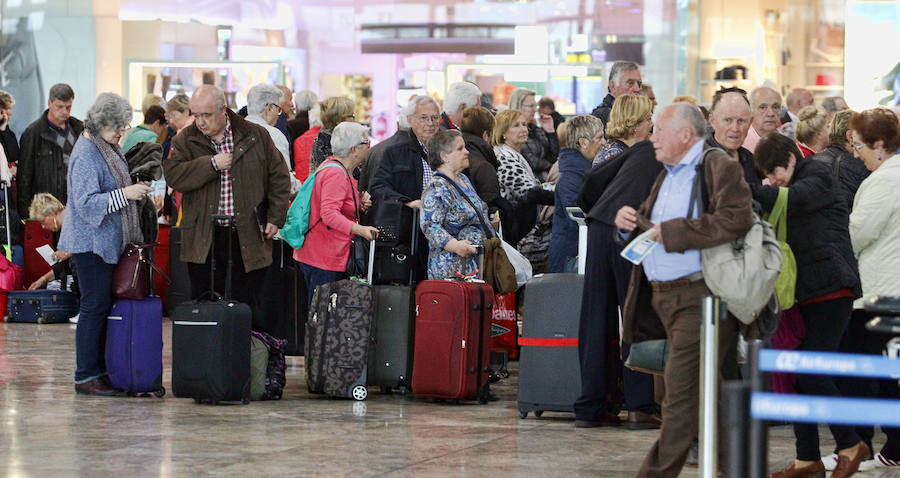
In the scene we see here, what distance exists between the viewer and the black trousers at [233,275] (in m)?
7.70

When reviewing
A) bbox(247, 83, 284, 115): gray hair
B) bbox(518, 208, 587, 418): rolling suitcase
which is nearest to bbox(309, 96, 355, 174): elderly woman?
bbox(247, 83, 284, 115): gray hair

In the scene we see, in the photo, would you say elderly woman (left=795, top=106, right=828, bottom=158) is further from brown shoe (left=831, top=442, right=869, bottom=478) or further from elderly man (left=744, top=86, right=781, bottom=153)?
brown shoe (left=831, top=442, right=869, bottom=478)

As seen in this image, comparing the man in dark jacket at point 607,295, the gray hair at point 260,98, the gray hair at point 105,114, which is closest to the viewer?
the man in dark jacket at point 607,295

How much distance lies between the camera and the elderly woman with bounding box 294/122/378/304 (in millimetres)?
7973

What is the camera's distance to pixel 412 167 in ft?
27.3

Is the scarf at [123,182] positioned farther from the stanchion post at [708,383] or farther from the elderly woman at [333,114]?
the stanchion post at [708,383]

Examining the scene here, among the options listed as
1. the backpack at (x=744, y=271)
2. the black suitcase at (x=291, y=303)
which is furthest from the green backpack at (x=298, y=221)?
the backpack at (x=744, y=271)

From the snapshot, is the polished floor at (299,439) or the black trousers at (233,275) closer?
the polished floor at (299,439)

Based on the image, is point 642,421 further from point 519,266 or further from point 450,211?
point 450,211

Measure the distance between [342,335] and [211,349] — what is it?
742 mm

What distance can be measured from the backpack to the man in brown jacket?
69mm

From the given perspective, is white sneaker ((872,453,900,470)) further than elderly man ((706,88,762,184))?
No

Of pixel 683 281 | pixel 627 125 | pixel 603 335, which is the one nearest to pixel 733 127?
pixel 627 125

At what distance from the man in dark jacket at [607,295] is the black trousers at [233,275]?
1.97m
